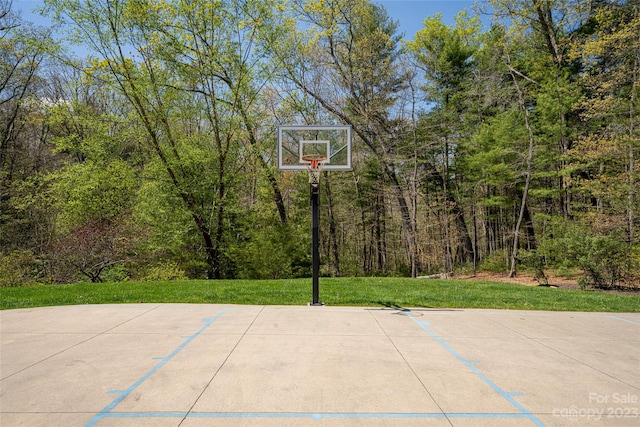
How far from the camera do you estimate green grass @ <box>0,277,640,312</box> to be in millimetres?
7570

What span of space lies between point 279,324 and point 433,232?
15718mm

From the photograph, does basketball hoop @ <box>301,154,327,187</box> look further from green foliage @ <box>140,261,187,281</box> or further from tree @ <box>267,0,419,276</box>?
tree @ <box>267,0,419,276</box>

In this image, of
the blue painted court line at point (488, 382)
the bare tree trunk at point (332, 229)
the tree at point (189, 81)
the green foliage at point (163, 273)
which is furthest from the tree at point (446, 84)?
the blue painted court line at point (488, 382)

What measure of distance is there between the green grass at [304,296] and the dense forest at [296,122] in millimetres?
3763

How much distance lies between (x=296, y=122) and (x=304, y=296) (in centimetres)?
1341

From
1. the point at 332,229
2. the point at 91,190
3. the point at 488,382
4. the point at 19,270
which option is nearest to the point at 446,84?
the point at 332,229

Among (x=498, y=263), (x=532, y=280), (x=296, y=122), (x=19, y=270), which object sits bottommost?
(x=532, y=280)

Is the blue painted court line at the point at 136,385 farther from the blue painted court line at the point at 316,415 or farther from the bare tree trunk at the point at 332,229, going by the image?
the bare tree trunk at the point at 332,229

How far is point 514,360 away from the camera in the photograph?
14.1 feet

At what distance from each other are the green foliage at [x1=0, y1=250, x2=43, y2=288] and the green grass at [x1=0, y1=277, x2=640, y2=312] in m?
4.00

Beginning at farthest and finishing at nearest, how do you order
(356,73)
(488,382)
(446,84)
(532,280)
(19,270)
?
(446,84)
(356,73)
(532,280)
(19,270)
(488,382)

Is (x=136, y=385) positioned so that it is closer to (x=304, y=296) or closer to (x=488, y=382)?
(x=488, y=382)

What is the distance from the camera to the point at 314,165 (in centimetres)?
805

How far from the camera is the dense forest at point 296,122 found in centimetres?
1259
